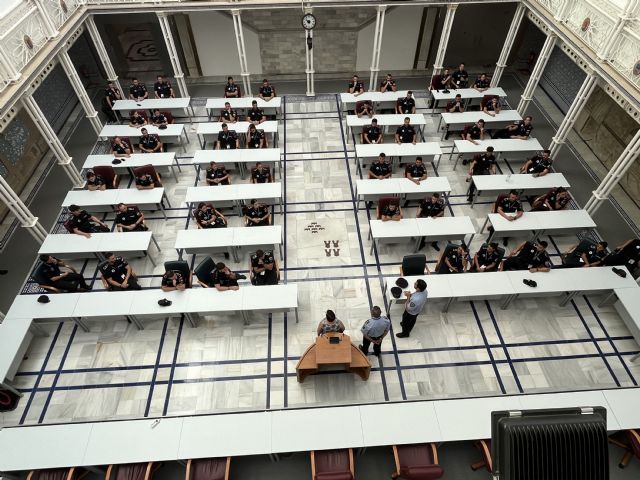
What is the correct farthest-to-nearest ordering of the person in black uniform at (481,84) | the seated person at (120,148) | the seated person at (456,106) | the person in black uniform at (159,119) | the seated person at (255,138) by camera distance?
the person in black uniform at (481,84) → the seated person at (456,106) → the person in black uniform at (159,119) → the seated person at (255,138) → the seated person at (120,148)

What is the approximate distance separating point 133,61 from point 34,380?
12.8 meters

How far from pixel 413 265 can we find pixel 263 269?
3.01 m

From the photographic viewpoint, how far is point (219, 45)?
1423 cm

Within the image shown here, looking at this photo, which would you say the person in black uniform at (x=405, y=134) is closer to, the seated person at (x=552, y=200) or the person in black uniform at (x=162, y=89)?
the seated person at (x=552, y=200)

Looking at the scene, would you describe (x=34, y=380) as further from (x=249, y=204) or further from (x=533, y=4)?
(x=533, y=4)

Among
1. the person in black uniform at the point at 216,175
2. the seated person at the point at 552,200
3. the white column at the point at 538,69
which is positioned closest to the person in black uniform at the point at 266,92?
the person in black uniform at the point at 216,175

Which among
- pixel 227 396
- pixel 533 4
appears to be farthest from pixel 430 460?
pixel 533 4

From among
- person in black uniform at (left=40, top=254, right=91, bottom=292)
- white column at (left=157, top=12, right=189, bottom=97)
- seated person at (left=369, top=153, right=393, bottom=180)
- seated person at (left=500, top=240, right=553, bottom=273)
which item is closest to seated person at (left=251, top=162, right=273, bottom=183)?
seated person at (left=369, top=153, right=393, bottom=180)

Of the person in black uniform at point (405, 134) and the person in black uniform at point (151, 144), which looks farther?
the person in black uniform at point (405, 134)

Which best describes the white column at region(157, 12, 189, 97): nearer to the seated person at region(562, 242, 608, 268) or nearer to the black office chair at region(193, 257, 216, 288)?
the black office chair at region(193, 257, 216, 288)

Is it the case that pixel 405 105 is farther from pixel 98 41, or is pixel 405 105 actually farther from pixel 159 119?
pixel 98 41

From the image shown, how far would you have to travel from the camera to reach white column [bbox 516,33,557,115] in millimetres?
10758

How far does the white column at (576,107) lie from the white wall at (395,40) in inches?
252

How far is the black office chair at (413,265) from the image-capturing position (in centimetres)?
782
